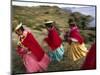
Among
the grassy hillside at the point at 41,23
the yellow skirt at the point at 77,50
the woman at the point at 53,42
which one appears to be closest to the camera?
the grassy hillside at the point at 41,23

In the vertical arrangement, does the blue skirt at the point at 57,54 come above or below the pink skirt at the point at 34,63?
above

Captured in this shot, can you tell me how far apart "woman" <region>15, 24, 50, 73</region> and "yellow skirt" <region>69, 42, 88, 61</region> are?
12.0 inches

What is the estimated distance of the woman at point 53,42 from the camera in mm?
2621

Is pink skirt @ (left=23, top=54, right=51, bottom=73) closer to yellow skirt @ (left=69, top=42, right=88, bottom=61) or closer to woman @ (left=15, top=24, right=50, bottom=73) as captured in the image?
woman @ (left=15, top=24, right=50, bottom=73)

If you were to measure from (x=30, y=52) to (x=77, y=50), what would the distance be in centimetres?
56

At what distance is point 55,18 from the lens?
2654 millimetres

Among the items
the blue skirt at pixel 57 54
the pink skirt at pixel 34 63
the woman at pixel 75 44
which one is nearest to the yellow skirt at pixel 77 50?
the woman at pixel 75 44

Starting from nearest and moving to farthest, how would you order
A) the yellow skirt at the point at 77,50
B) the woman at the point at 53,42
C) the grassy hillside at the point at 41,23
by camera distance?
the grassy hillside at the point at 41,23 → the woman at the point at 53,42 → the yellow skirt at the point at 77,50

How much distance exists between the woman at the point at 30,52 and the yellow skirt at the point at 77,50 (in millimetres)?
305

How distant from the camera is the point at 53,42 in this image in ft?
8.68

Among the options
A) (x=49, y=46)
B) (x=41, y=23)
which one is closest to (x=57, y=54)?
(x=49, y=46)

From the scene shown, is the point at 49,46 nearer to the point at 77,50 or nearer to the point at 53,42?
the point at 53,42

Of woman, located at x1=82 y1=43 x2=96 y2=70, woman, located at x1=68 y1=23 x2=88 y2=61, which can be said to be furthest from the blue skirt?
woman, located at x1=82 y1=43 x2=96 y2=70

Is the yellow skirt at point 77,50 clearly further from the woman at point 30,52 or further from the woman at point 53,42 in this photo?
the woman at point 30,52
